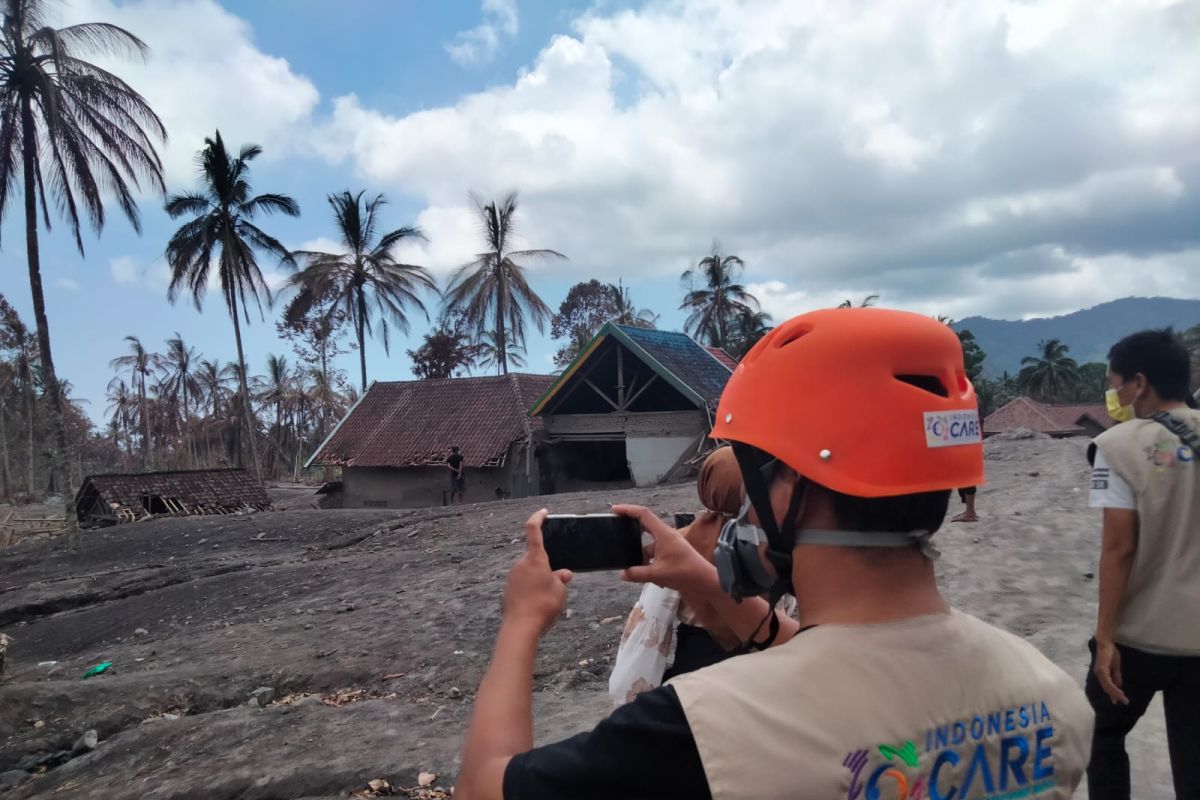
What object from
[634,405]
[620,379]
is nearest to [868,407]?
[620,379]

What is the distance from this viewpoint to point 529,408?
23.3 metres

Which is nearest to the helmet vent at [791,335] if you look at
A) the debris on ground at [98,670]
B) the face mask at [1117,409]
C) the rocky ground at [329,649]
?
the face mask at [1117,409]

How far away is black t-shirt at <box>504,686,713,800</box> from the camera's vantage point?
3.38 ft

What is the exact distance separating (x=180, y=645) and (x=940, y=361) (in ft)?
29.3

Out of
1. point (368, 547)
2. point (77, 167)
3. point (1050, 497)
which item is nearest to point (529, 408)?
point (368, 547)

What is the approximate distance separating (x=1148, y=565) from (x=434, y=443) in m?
21.4

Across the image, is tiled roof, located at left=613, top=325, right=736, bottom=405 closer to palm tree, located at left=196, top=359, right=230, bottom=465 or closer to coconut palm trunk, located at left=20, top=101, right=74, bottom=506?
coconut palm trunk, located at left=20, top=101, right=74, bottom=506

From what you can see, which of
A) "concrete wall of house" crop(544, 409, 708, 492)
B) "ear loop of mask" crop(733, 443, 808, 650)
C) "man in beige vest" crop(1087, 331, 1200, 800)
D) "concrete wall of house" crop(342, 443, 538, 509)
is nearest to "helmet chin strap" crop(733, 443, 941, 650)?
"ear loop of mask" crop(733, 443, 808, 650)

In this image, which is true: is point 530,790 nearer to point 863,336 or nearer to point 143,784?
point 863,336

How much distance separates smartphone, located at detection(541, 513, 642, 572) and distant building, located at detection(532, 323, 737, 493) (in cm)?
1755

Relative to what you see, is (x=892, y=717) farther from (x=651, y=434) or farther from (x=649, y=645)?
(x=651, y=434)

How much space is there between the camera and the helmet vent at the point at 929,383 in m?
1.24

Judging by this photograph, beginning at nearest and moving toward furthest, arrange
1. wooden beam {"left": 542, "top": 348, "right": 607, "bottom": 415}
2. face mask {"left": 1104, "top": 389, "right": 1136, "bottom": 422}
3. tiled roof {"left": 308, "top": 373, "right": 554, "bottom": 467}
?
face mask {"left": 1104, "top": 389, "right": 1136, "bottom": 422}
wooden beam {"left": 542, "top": 348, "right": 607, "bottom": 415}
tiled roof {"left": 308, "top": 373, "right": 554, "bottom": 467}

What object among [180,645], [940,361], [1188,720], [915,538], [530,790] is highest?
[940,361]
